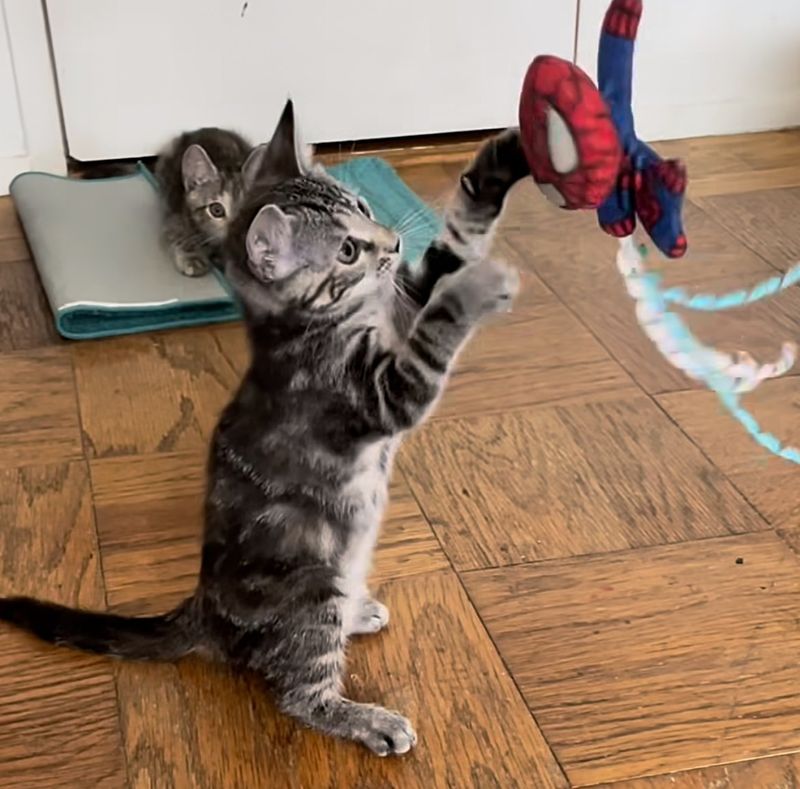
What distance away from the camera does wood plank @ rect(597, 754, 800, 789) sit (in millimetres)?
1067

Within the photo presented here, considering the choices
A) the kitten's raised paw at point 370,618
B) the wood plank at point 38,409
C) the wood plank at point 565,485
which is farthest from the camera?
the wood plank at point 38,409

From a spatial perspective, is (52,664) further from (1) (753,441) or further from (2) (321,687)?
(1) (753,441)

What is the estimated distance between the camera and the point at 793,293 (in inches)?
71.2

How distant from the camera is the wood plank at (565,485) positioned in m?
1.36

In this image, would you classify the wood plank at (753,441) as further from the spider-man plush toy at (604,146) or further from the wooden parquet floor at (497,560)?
the spider-man plush toy at (604,146)

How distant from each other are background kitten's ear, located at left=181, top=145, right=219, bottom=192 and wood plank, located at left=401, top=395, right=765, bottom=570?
0.62 m

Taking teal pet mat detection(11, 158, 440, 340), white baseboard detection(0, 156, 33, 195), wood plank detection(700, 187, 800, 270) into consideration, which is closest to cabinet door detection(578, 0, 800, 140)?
wood plank detection(700, 187, 800, 270)

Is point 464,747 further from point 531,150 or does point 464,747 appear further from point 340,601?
point 531,150

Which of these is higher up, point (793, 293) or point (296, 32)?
point (296, 32)

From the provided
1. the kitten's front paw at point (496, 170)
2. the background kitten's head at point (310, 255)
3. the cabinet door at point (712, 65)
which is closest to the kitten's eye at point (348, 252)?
the background kitten's head at point (310, 255)

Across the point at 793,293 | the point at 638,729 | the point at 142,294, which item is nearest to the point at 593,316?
the point at 793,293

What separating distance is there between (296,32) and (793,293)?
0.97 meters

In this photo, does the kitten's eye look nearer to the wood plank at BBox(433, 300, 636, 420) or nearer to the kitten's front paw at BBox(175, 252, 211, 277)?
the wood plank at BBox(433, 300, 636, 420)

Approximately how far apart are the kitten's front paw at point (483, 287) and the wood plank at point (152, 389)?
2.02ft
